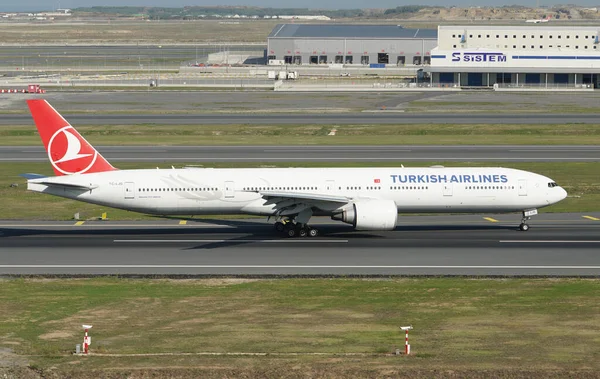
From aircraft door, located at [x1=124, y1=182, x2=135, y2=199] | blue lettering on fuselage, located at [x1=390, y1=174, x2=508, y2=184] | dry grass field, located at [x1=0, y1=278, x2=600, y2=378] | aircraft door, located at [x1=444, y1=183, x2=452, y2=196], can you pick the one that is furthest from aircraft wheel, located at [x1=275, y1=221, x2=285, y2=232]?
dry grass field, located at [x1=0, y1=278, x2=600, y2=378]

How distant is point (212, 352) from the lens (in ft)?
102

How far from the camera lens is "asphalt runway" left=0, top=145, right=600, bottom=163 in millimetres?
82688

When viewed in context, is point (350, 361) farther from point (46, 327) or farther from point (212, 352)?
point (46, 327)

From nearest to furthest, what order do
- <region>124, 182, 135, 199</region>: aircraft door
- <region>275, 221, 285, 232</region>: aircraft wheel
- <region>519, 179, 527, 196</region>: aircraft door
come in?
1. <region>124, 182, 135, 199</region>: aircraft door
2. <region>519, 179, 527, 196</region>: aircraft door
3. <region>275, 221, 285, 232</region>: aircraft wheel

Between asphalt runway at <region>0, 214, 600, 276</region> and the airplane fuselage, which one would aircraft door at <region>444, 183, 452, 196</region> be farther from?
asphalt runway at <region>0, 214, 600, 276</region>

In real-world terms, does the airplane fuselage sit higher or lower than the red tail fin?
lower

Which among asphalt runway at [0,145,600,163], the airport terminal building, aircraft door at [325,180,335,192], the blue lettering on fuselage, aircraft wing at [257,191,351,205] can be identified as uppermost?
the airport terminal building

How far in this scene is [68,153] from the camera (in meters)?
52.1

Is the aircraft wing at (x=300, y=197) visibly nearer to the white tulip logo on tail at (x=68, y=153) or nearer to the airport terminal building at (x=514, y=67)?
the white tulip logo on tail at (x=68, y=153)

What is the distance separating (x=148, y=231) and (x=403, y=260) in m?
17.3

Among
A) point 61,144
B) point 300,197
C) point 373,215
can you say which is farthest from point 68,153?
point 373,215

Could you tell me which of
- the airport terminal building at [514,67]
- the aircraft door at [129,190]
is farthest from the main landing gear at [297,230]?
the airport terminal building at [514,67]

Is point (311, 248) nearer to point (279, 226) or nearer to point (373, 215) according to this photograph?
point (373, 215)

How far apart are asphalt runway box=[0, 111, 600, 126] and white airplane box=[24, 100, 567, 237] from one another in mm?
56937
